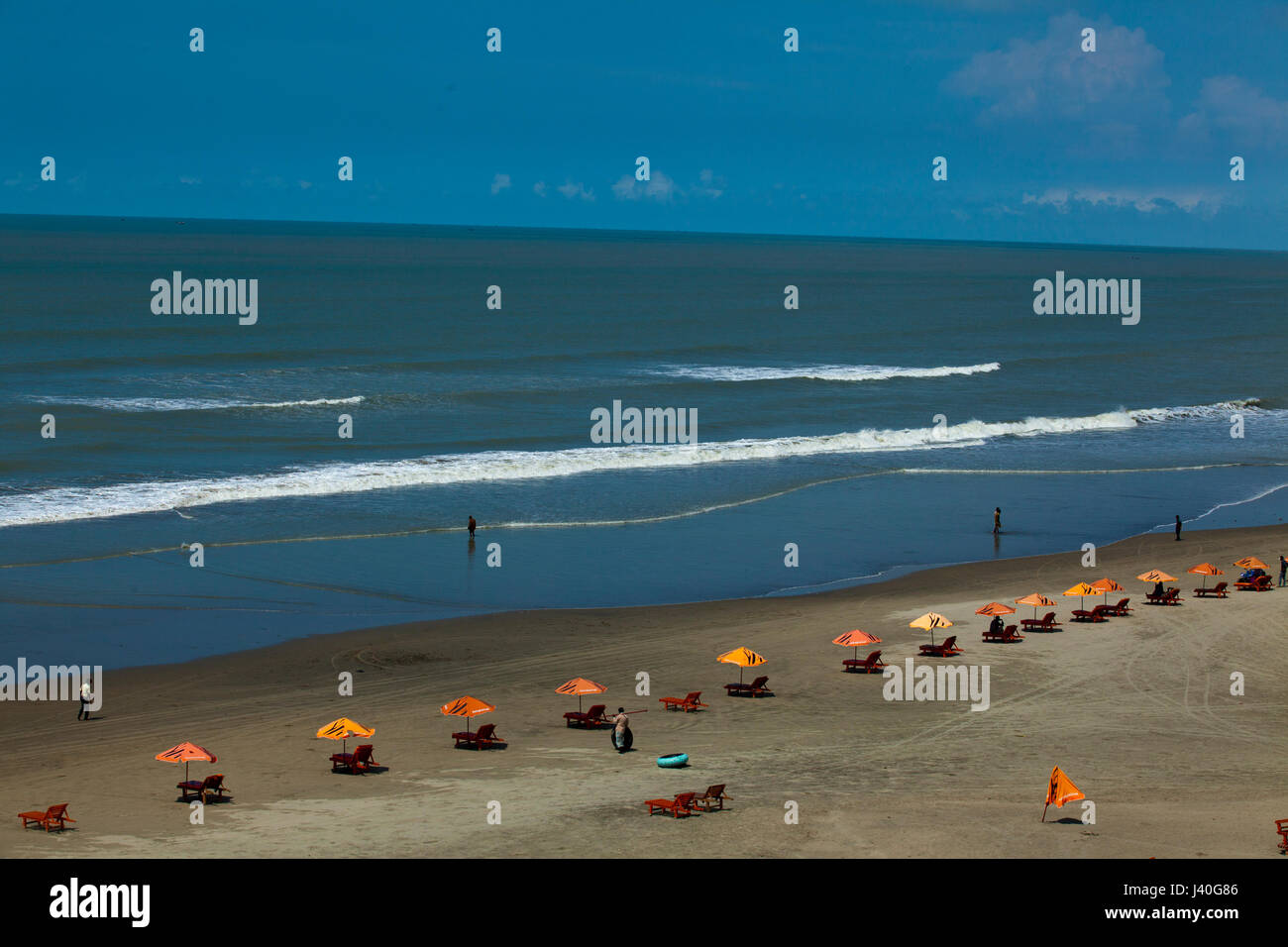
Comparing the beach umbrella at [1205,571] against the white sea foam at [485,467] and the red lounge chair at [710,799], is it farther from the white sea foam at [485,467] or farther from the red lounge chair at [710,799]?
the white sea foam at [485,467]

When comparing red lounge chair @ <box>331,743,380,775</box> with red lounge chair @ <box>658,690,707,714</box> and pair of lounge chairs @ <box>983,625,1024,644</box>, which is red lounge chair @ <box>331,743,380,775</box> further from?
pair of lounge chairs @ <box>983,625,1024,644</box>

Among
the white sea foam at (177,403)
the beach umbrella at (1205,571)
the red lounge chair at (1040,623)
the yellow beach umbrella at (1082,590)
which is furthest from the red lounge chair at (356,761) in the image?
the white sea foam at (177,403)

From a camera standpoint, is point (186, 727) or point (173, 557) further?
point (173, 557)

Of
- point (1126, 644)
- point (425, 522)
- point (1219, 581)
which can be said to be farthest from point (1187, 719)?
point (425, 522)

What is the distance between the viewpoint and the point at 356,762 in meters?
19.6

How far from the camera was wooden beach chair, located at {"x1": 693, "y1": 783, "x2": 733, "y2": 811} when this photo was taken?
1752 centimetres

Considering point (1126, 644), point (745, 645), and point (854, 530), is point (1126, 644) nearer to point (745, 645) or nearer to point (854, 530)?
point (745, 645)

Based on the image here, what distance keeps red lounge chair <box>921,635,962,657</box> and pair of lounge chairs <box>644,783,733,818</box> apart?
10136 millimetres

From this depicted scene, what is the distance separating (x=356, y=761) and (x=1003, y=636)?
14.7 meters

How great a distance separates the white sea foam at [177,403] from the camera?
5388 cm

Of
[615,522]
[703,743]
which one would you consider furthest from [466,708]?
Result: [615,522]

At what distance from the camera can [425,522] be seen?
37.9 metres
